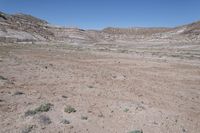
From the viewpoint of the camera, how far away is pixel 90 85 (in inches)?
664

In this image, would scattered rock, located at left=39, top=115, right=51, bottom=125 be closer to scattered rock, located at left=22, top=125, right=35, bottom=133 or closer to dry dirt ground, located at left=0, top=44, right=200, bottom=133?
dry dirt ground, located at left=0, top=44, right=200, bottom=133

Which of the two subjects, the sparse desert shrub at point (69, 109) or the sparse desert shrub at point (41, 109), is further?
the sparse desert shrub at point (69, 109)

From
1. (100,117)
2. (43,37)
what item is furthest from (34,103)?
(43,37)

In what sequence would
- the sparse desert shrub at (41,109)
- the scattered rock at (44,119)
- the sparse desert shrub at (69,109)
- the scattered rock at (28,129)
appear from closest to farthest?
the scattered rock at (28,129)
the scattered rock at (44,119)
the sparse desert shrub at (41,109)
the sparse desert shrub at (69,109)

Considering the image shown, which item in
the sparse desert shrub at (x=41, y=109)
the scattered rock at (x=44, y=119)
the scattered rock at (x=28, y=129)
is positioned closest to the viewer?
the scattered rock at (x=28, y=129)

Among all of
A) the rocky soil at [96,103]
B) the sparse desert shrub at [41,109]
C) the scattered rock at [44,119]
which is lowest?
the rocky soil at [96,103]

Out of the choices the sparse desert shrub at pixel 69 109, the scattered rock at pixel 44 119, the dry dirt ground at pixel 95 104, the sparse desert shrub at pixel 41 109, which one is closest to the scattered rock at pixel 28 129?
the dry dirt ground at pixel 95 104

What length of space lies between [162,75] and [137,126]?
1300 cm

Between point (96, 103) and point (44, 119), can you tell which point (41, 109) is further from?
point (96, 103)

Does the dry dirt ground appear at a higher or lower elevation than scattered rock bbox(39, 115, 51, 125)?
lower

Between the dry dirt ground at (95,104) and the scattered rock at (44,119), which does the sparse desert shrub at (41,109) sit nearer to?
the dry dirt ground at (95,104)

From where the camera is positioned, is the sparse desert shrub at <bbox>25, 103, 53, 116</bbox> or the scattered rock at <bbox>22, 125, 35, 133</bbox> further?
the sparse desert shrub at <bbox>25, 103, 53, 116</bbox>

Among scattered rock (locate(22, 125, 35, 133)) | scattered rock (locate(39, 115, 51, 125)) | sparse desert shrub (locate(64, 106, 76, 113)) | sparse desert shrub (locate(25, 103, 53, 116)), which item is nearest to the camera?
scattered rock (locate(22, 125, 35, 133))

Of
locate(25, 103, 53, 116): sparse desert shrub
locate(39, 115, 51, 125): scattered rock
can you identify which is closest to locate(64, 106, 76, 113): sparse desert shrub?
locate(25, 103, 53, 116): sparse desert shrub
